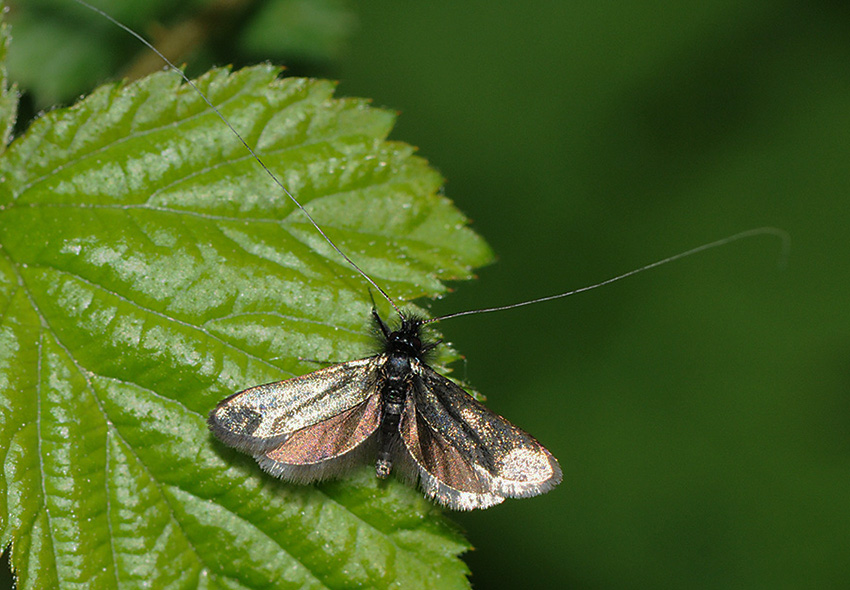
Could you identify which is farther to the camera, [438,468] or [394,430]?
[394,430]

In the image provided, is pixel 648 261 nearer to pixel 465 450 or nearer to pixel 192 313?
pixel 465 450

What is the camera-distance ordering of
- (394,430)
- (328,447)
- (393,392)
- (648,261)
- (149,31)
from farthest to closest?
(648,261) → (149,31) → (393,392) → (394,430) → (328,447)

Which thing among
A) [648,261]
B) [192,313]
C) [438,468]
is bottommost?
[438,468]

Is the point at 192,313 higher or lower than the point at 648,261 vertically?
lower

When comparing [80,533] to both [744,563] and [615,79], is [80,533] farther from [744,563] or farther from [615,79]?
[615,79]

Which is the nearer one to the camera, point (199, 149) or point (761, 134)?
point (199, 149)

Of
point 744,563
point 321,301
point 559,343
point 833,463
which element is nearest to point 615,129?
point 559,343

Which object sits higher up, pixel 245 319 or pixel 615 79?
pixel 615 79

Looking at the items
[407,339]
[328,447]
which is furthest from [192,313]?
[407,339]
